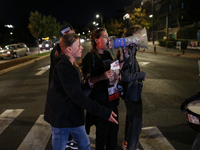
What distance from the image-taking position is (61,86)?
1.86 meters

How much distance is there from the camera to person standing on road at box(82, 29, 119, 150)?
7.70ft

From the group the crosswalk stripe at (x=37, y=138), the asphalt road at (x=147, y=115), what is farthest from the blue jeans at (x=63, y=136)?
the crosswalk stripe at (x=37, y=138)

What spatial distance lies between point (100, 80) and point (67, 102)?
1.99 ft

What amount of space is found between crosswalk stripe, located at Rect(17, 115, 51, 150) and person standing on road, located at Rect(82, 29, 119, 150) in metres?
1.32

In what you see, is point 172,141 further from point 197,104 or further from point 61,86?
point 61,86

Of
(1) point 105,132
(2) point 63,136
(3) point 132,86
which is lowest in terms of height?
(1) point 105,132

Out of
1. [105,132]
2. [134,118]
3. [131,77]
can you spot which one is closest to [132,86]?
[131,77]

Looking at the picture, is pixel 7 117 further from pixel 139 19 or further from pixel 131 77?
pixel 139 19

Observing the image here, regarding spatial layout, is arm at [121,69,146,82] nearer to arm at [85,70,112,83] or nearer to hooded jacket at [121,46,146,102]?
hooded jacket at [121,46,146,102]

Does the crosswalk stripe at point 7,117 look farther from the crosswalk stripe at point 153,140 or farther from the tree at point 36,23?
the tree at point 36,23

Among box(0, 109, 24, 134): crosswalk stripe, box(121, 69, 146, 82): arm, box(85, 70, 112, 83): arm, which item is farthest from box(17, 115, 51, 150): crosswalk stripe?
box(121, 69, 146, 82): arm

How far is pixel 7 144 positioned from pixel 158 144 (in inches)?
106

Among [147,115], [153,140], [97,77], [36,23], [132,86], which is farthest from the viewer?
[36,23]

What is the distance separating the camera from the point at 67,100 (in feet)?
6.15
